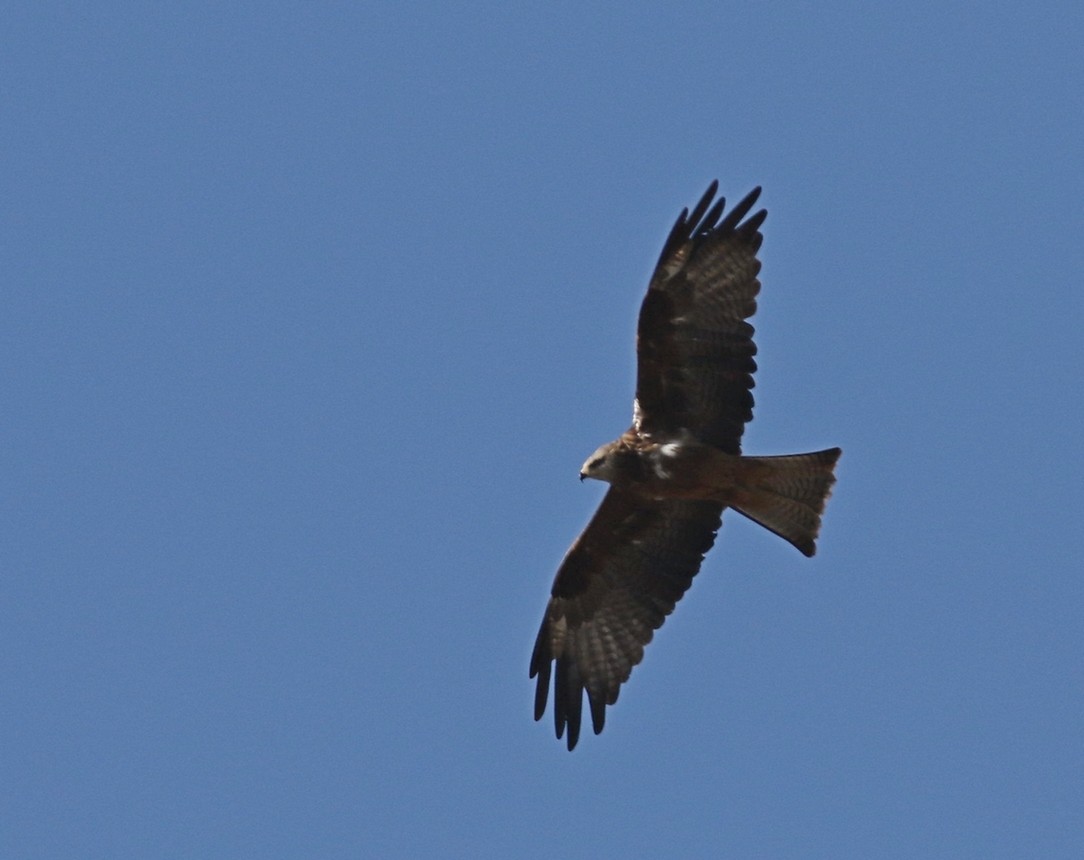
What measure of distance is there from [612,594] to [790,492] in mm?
1611

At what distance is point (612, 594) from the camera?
13.8 m

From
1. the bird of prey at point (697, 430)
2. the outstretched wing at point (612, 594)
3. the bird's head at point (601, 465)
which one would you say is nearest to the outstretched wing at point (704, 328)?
the bird of prey at point (697, 430)

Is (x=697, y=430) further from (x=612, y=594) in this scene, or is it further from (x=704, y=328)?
(x=612, y=594)

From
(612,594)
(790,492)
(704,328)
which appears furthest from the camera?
(612,594)

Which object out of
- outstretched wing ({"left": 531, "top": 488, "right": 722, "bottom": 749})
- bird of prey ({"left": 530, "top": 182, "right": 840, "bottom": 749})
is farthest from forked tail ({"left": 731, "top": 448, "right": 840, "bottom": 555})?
outstretched wing ({"left": 531, "top": 488, "right": 722, "bottom": 749})

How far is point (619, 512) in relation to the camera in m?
13.5

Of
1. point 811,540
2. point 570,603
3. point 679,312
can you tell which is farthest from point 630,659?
point 679,312

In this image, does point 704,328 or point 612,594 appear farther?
point 612,594

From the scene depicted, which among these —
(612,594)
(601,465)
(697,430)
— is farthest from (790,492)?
(612,594)

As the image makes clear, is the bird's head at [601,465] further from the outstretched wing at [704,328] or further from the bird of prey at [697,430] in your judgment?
the outstretched wing at [704,328]

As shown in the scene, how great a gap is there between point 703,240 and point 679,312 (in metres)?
0.48

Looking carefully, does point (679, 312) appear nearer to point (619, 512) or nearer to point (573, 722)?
point (619, 512)

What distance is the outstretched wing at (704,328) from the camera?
1252cm

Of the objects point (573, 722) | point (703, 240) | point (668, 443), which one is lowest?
point (573, 722)
